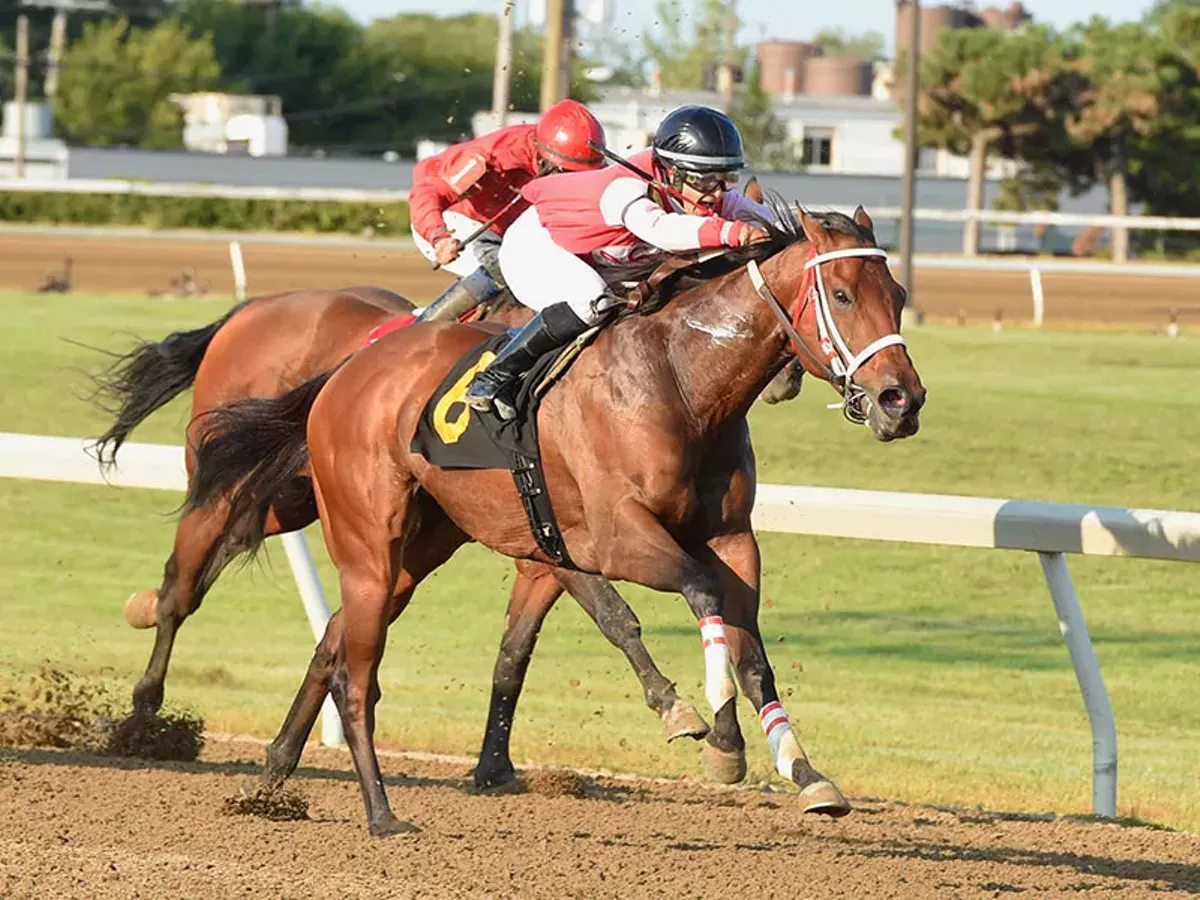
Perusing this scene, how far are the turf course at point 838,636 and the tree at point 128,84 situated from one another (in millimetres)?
50148

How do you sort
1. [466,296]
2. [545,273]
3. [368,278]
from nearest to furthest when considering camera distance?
[545,273] → [466,296] → [368,278]

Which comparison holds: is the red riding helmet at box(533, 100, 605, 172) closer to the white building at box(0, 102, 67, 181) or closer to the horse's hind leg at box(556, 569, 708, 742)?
the horse's hind leg at box(556, 569, 708, 742)

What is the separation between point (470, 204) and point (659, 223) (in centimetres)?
239

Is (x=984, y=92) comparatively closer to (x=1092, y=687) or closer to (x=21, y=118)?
(x=21, y=118)

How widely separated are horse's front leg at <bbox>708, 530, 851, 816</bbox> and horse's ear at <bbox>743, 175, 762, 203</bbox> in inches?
38.7

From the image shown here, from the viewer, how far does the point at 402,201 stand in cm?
3238

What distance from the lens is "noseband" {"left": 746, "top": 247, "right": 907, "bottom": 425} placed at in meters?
4.63

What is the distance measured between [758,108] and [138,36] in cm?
2503

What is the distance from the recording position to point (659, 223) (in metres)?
5.10

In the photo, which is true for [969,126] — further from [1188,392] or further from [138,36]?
[138,36]

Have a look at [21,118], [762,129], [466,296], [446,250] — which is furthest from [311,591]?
[762,129]

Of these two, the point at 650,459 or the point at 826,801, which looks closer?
the point at 826,801

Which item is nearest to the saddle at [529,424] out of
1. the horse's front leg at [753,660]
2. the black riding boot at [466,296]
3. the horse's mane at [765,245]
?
the horse's mane at [765,245]

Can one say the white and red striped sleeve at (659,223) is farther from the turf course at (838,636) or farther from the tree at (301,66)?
the tree at (301,66)
